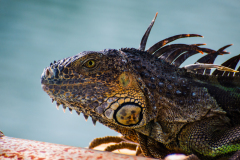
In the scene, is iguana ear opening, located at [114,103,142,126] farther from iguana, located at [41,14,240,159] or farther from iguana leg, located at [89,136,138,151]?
iguana leg, located at [89,136,138,151]

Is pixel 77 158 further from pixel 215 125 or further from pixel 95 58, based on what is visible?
pixel 215 125

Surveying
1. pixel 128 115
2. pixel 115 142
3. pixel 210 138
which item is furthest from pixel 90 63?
pixel 115 142

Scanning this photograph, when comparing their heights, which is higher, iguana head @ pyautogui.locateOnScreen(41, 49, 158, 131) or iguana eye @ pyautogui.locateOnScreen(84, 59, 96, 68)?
iguana eye @ pyautogui.locateOnScreen(84, 59, 96, 68)

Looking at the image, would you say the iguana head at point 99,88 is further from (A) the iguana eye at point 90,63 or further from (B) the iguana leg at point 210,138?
(B) the iguana leg at point 210,138

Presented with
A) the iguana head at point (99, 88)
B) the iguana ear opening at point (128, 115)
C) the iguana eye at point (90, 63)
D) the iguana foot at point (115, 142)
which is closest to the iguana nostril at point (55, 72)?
the iguana head at point (99, 88)

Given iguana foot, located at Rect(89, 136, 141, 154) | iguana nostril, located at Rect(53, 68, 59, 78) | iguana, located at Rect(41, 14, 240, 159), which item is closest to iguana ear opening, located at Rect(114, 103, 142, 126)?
iguana, located at Rect(41, 14, 240, 159)

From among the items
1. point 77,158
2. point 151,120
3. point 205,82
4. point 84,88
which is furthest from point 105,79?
point 205,82

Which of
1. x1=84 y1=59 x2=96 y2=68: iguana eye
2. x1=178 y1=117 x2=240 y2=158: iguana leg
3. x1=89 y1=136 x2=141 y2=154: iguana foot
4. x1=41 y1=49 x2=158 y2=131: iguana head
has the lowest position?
x1=89 y1=136 x2=141 y2=154: iguana foot
